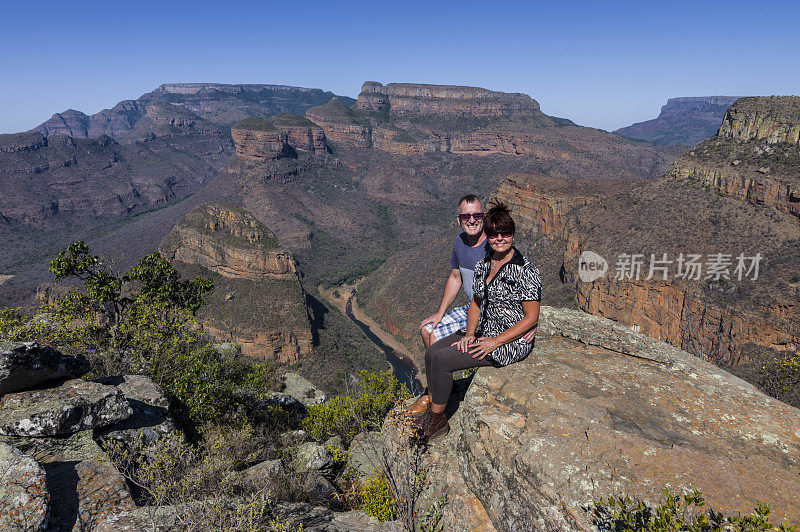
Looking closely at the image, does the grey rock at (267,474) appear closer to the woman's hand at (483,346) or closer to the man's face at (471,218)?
the woman's hand at (483,346)

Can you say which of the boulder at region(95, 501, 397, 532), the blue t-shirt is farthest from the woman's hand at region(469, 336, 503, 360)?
the boulder at region(95, 501, 397, 532)

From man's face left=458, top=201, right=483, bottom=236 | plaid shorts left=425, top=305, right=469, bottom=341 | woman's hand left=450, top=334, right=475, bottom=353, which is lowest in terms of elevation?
plaid shorts left=425, top=305, right=469, bottom=341

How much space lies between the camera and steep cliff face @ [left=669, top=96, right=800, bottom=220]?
155ft

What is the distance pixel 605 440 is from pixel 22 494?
9.31 m

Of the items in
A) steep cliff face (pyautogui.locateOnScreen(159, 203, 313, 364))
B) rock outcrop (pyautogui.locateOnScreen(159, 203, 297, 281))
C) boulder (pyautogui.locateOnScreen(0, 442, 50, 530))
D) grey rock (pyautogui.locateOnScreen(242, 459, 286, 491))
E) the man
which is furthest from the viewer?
rock outcrop (pyautogui.locateOnScreen(159, 203, 297, 281))

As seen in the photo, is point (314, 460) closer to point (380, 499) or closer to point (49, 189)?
point (380, 499)

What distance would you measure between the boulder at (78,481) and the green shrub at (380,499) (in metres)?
4.66

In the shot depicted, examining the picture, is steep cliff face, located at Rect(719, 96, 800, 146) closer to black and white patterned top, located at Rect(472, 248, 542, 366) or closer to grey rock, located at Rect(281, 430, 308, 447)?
black and white patterned top, located at Rect(472, 248, 542, 366)

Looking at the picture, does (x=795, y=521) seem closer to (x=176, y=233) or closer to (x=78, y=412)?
(x=78, y=412)

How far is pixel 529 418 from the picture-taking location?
22.0ft

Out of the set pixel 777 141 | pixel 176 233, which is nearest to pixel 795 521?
pixel 777 141

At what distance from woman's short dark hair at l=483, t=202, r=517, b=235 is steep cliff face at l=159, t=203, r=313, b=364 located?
56.3 metres

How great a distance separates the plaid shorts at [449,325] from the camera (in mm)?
8953

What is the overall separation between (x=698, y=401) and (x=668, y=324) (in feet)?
153
